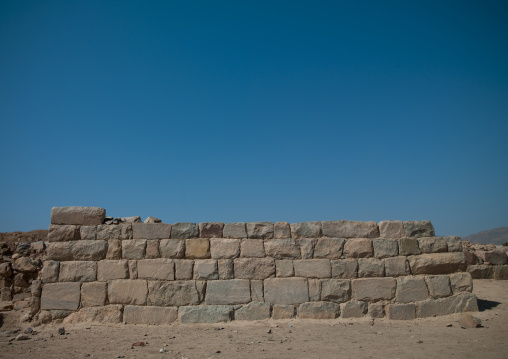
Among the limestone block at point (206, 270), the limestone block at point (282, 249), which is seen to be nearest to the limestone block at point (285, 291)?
the limestone block at point (282, 249)

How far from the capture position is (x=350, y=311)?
6680mm

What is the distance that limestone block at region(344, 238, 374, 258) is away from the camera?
6.99 m

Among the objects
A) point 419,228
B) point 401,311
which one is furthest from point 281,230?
point 419,228

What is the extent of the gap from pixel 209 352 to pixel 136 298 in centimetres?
234

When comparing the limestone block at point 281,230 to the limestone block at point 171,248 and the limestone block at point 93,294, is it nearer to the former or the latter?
the limestone block at point 171,248

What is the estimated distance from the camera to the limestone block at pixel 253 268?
6.76m

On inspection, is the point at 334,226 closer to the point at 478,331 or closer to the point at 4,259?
the point at 478,331

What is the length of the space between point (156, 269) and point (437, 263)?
578cm

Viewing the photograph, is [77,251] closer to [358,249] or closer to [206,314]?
[206,314]

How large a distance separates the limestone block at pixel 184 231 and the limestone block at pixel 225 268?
75 cm

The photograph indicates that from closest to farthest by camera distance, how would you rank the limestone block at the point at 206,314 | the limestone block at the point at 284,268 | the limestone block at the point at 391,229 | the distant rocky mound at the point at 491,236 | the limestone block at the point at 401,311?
1. the limestone block at the point at 206,314
2. the limestone block at the point at 401,311
3. the limestone block at the point at 284,268
4. the limestone block at the point at 391,229
5. the distant rocky mound at the point at 491,236

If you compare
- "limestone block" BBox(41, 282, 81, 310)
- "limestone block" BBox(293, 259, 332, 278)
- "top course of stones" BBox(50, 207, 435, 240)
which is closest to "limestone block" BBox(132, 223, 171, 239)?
"top course of stones" BBox(50, 207, 435, 240)

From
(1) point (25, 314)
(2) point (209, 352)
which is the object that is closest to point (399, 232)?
(2) point (209, 352)

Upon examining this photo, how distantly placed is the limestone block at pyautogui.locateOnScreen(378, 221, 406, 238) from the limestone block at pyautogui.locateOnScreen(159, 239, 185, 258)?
4.19 metres
